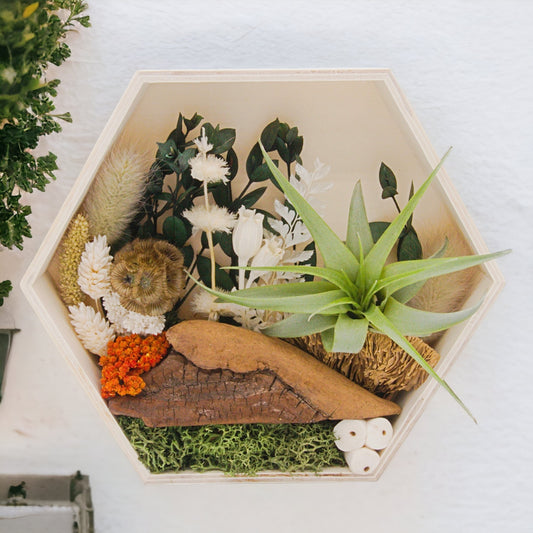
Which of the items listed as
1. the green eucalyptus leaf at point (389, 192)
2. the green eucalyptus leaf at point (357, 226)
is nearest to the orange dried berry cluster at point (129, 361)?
the green eucalyptus leaf at point (357, 226)

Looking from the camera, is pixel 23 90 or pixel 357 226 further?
pixel 357 226

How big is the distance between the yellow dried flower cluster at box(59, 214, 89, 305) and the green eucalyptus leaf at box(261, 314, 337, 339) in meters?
0.34

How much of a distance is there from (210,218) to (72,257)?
23 cm

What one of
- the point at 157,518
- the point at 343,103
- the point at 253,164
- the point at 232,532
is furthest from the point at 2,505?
the point at 343,103

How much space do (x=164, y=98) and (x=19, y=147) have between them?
0.82 ft

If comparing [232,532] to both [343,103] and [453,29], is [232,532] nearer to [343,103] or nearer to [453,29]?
[343,103]

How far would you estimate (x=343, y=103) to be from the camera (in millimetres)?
898

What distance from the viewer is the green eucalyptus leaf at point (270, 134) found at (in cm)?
89

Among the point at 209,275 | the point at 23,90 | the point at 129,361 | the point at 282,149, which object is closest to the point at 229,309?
the point at 209,275

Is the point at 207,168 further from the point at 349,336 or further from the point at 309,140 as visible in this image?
the point at 349,336

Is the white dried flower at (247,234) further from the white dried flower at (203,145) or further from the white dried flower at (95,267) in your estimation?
the white dried flower at (95,267)

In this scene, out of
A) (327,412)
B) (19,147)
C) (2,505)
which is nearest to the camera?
(19,147)

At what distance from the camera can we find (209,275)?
0.94 m

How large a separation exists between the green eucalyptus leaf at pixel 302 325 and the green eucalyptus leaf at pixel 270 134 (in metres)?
0.30
